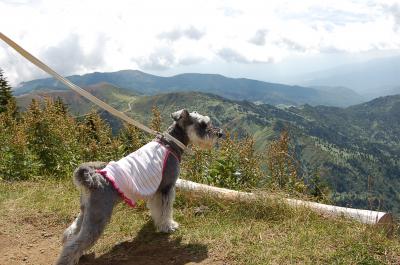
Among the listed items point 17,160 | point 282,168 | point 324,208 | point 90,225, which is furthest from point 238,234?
point 17,160

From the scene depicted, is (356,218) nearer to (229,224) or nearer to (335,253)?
(335,253)

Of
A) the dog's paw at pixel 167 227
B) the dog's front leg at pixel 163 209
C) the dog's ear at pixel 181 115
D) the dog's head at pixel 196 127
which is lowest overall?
the dog's paw at pixel 167 227

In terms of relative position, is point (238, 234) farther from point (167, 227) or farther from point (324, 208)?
point (324, 208)

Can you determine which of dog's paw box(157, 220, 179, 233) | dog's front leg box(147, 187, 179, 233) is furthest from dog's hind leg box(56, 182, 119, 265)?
dog's paw box(157, 220, 179, 233)

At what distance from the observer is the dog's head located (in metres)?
7.93

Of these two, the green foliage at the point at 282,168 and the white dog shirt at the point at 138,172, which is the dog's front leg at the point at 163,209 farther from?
the green foliage at the point at 282,168

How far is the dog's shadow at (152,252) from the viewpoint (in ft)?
22.1

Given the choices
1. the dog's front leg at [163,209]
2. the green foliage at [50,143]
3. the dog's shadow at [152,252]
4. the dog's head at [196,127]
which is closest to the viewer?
the dog's shadow at [152,252]

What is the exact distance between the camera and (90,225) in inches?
240

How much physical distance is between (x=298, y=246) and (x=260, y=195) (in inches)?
80.0

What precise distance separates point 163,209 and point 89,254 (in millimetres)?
1577

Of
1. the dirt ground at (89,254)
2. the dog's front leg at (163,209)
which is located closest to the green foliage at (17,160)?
the dirt ground at (89,254)

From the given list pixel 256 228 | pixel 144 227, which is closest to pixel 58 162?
pixel 144 227

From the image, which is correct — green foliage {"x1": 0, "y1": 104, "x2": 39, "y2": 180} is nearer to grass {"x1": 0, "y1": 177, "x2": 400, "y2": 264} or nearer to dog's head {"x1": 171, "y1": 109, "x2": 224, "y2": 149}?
grass {"x1": 0, "y1": 177, "x2": 400, "y2": 264}
